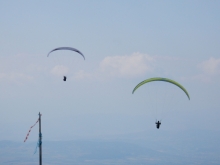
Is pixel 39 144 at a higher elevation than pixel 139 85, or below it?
below

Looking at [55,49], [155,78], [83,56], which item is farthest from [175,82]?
[55,49]

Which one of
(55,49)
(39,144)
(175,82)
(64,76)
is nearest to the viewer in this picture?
(39,144)

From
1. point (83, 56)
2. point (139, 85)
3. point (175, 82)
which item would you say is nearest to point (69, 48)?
point (83, 56)

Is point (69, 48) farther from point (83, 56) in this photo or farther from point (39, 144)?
point (39, 144)

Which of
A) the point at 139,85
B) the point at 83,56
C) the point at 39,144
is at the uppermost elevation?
the point at 83,56

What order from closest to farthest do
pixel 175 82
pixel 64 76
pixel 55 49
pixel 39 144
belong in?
pixel 39 144
pixel 175 82
pixel 55 49
pixel 64 76

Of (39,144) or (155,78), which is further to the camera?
(155,78)

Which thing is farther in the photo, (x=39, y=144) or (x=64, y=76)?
(x=64, y=76)

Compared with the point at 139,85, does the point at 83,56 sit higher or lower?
higher

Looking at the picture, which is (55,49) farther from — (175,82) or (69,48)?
(175,82)
